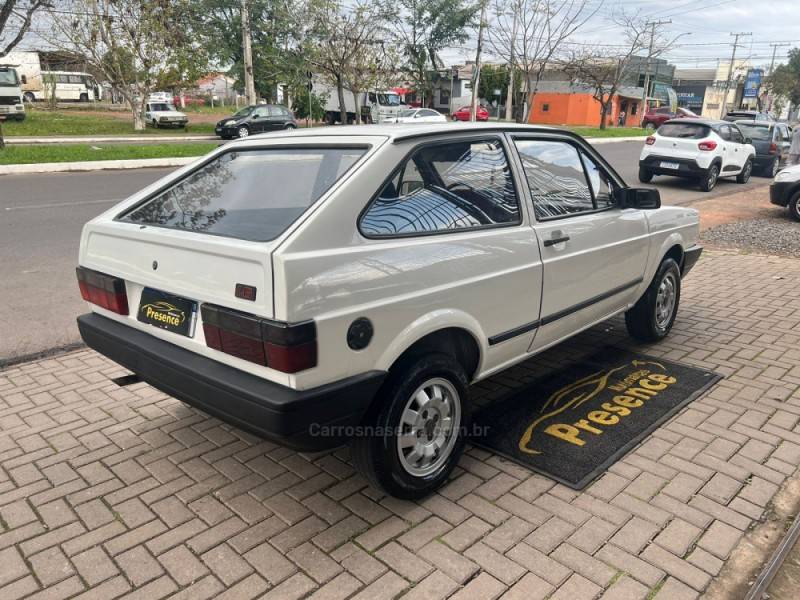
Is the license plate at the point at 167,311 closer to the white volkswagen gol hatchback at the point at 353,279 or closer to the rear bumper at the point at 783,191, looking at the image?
the white volkswagen gol hatchback at the point at 353,279

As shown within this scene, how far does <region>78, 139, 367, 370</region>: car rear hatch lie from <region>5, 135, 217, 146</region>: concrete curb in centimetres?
2152

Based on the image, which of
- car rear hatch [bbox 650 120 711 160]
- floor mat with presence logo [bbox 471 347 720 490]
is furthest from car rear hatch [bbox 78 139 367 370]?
car rear hatch [bbox 650 120 711 160]

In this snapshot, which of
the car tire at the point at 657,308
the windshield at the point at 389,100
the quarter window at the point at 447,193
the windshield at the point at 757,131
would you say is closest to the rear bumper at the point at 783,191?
the car tire at the point at 657,308

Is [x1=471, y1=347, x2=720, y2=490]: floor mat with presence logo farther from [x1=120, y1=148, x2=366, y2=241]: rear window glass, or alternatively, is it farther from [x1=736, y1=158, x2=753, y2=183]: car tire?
[x1=736, y1=158, x2=753, y2=183]: car tire

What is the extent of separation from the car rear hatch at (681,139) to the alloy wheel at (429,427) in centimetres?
1342

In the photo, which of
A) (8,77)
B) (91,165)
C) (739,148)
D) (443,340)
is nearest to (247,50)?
(8,77)

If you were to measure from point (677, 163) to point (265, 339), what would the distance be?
14256 mm

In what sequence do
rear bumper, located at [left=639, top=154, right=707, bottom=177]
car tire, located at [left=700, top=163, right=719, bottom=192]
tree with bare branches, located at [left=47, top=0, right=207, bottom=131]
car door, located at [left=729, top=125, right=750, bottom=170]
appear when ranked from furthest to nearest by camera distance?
tree with bare branches, located at [left=47, top=0, right=207, bottom=131] < car door, located at [left=729, top=125, right=750, bottom=170] < car tire, located at [left=700, top=163, right=719, bottom=192] < rear bumper, located at [left=639, top=154, right=707, bottom=177]

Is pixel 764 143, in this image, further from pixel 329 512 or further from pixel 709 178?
pixel 329 512

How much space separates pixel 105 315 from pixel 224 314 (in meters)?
1.11

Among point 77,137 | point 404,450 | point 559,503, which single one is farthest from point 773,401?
point 77,137

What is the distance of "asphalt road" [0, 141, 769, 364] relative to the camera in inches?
199

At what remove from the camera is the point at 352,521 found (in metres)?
2.80

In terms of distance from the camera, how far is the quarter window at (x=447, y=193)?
272 cm
